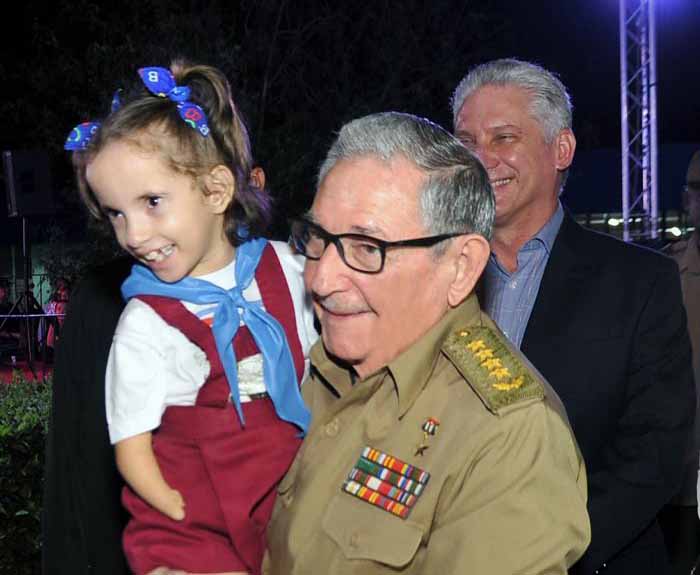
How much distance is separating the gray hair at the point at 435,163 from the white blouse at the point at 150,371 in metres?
0.58

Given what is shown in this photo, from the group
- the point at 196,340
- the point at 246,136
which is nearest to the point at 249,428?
the point at 196,340

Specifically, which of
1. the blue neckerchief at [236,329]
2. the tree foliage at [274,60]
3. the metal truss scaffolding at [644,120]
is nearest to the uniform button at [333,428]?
the blue neckerchief at [236,329]

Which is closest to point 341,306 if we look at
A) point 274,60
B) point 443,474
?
point 443,474

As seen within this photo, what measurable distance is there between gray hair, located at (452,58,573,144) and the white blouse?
1185 mm

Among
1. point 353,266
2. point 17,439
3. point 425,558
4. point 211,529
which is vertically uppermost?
point 353,266

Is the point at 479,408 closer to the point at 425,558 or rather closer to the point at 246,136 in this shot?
the point at 425,558

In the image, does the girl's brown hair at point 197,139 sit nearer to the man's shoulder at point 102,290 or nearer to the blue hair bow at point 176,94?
the blue hair bow at point 176,94

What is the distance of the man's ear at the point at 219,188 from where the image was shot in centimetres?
236

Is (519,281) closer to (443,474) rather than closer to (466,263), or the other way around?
(466,263)

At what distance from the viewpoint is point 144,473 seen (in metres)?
2.24

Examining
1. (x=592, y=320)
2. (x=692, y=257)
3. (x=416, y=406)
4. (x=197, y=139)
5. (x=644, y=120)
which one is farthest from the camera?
(x=644, y=120)

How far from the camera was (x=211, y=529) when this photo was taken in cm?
231

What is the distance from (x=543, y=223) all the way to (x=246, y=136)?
1036 millimetres

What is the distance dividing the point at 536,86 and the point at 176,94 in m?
1.18
